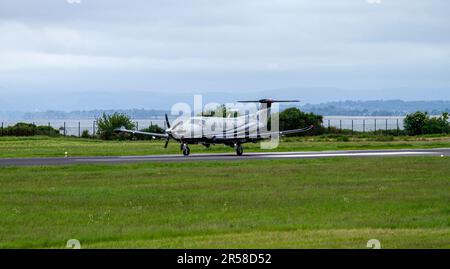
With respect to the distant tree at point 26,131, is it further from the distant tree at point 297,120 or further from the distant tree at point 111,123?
the distant tree at point 297,120

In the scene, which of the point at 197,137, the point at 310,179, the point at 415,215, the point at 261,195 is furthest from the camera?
the point at 197,137

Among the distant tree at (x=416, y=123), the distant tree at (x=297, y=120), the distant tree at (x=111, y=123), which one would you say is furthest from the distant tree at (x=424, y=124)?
the distant tree at (x=111, y=123)

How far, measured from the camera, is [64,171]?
3772 cm

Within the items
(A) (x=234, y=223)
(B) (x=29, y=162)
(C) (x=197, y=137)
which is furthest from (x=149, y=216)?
(C) (x=197, y=137)

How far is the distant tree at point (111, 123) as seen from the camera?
91188 mm

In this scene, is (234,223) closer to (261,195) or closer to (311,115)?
(261,195)

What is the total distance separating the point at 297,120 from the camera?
97000 millimetres

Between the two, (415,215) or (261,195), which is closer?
(415,215)

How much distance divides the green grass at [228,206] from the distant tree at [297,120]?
56.6 metres

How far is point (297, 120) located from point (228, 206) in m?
73.7

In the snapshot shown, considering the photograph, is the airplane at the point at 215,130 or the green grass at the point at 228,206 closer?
the green grass at the point at 228,206

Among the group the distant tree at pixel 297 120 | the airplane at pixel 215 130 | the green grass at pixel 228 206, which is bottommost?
the green grass at pixel 228 206
